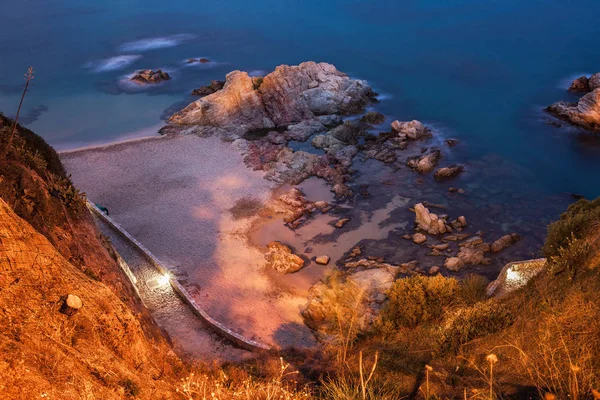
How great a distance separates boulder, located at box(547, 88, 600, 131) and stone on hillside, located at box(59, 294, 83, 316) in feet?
107

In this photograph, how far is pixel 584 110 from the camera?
31.3 metres

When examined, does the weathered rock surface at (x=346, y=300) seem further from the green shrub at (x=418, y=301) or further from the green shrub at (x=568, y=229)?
the green shrub at (x=568, y=229)

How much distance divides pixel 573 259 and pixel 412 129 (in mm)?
20767

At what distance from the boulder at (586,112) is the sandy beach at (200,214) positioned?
21300mm

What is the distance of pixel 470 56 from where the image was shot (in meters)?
47.8

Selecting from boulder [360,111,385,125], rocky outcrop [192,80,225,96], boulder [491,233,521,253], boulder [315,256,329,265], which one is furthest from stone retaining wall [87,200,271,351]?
rocky outcrop [192,80,225,96]

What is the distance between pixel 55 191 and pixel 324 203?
13.6 m

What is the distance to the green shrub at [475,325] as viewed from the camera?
9.67 meters

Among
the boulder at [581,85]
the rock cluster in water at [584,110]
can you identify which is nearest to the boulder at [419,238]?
the rock cluster in water at [584,110]

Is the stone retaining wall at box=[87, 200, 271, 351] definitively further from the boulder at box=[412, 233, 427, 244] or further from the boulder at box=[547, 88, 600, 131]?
the boulder at box=[547, 88, 600, 131]

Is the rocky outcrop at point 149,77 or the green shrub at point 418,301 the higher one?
the rocky outcrop at point 149,77

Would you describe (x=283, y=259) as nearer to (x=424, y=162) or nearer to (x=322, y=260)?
(x=322, y=260)

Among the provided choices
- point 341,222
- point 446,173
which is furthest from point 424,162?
point 341,222

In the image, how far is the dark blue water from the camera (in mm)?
32281
